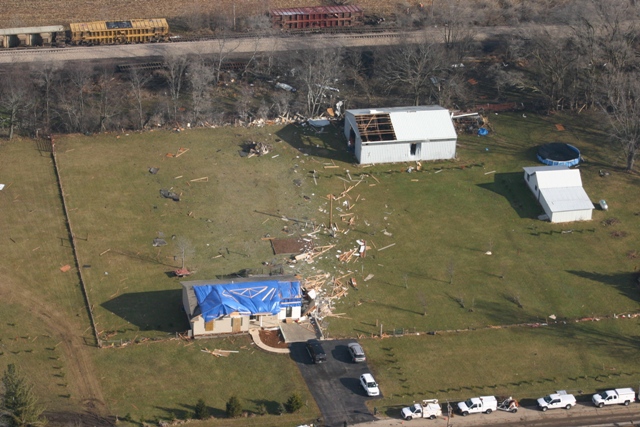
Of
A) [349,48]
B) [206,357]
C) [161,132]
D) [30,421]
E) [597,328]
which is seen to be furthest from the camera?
[349,48]

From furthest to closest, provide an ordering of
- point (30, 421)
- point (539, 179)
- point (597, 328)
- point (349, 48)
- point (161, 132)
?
1. point (349, 48)
2. point (161, 132)
3. point (539, 179)
4. point (597, 328)
5. point (30, 421)

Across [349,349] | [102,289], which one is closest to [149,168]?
[102,289]

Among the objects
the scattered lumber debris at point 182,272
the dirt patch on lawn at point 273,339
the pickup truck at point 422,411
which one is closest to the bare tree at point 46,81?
the scattered lumber debris at point 182,272

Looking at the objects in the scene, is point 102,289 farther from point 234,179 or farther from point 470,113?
point 470,113

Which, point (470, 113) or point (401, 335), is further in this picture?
point (470, 113)

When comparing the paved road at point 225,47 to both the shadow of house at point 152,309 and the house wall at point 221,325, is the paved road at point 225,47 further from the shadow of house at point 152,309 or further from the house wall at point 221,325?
the house wall at point 221,325

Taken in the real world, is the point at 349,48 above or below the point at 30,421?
above
